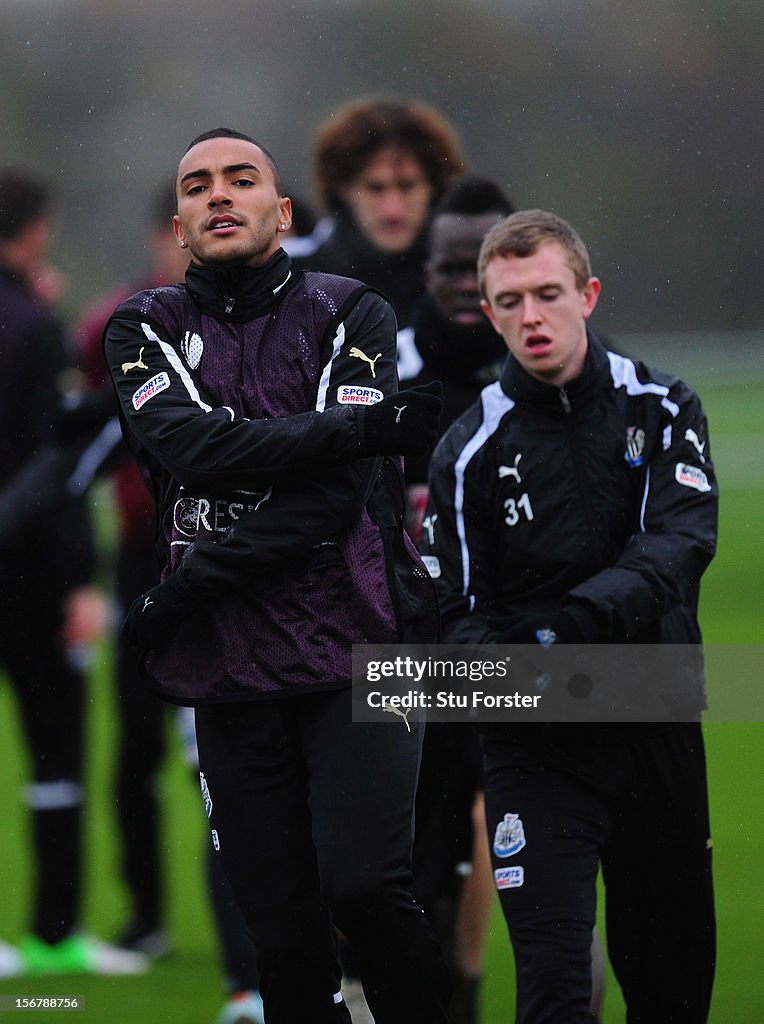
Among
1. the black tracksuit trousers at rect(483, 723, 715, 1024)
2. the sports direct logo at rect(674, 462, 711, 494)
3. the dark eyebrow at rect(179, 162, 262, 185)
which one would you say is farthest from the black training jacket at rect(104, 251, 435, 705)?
the sports direct logo at rect(674, 462, 711, 494)

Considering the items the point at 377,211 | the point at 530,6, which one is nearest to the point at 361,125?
the point at 377,211

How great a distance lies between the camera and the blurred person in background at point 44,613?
4.48 meters

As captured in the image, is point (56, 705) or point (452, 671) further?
point (56, 705)

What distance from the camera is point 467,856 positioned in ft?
13.1

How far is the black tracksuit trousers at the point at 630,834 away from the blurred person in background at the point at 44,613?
1.68m

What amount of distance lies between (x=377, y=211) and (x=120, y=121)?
1.40 metres

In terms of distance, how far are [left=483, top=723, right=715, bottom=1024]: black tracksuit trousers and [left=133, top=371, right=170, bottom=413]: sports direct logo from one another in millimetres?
909

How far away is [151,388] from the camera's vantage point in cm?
292

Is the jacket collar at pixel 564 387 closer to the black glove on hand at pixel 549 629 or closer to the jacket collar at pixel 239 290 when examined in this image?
the black glove on hand at pixel 549 629

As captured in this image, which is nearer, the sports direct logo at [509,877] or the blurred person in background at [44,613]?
the sports direct logo at [509,877]

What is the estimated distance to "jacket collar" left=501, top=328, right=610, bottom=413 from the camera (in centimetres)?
324

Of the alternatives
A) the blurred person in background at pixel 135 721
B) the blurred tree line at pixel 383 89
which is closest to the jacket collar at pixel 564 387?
the blurred tree line at pixel 383 89

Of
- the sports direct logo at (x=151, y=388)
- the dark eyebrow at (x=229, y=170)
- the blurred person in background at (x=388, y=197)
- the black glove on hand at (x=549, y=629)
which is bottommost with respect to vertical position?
the black glove on hand at (x=549, y=629)

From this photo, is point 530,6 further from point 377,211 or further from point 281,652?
point 281,652
